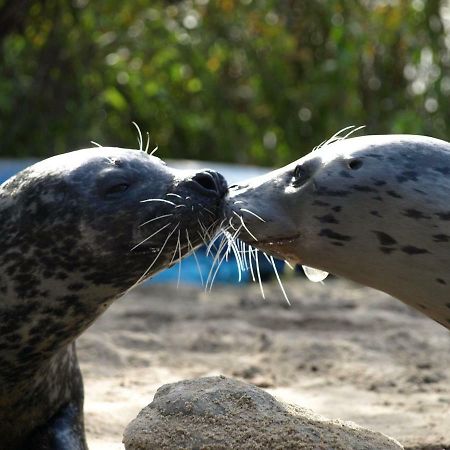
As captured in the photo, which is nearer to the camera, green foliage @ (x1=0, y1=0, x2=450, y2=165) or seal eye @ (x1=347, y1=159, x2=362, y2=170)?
seal eye @ (x1=347, y1=159, x2=362, y2=170)

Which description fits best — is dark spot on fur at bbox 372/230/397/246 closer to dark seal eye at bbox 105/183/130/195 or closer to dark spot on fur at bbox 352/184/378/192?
dark spot on fur at bbox 352/184/378/192

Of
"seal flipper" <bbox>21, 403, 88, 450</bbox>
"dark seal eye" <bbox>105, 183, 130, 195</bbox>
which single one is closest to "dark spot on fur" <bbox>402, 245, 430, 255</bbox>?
"dark seal eye" <bbox>105, 183, 130, 195</bbox>

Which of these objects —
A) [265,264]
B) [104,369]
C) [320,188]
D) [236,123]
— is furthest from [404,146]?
[236,123]

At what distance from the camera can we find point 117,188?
11.3 ft

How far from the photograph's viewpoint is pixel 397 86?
10.7 m

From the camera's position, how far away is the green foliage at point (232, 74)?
9391 millimetres

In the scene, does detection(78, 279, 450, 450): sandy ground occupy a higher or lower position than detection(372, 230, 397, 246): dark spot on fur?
lower

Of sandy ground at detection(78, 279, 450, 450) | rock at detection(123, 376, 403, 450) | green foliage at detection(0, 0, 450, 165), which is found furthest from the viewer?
green foliage at detection(0, 0, 450, 165)

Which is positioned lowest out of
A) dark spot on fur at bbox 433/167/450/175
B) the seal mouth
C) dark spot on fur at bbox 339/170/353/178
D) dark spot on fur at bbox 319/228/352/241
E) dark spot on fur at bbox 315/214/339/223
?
the seal mouth

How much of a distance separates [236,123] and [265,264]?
299 cm

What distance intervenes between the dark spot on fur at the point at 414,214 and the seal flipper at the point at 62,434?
1.32 meters

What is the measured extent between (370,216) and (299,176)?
29 cm

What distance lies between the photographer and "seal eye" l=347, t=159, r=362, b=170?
3.29m

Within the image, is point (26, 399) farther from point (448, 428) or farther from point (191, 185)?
point (448, 428)
